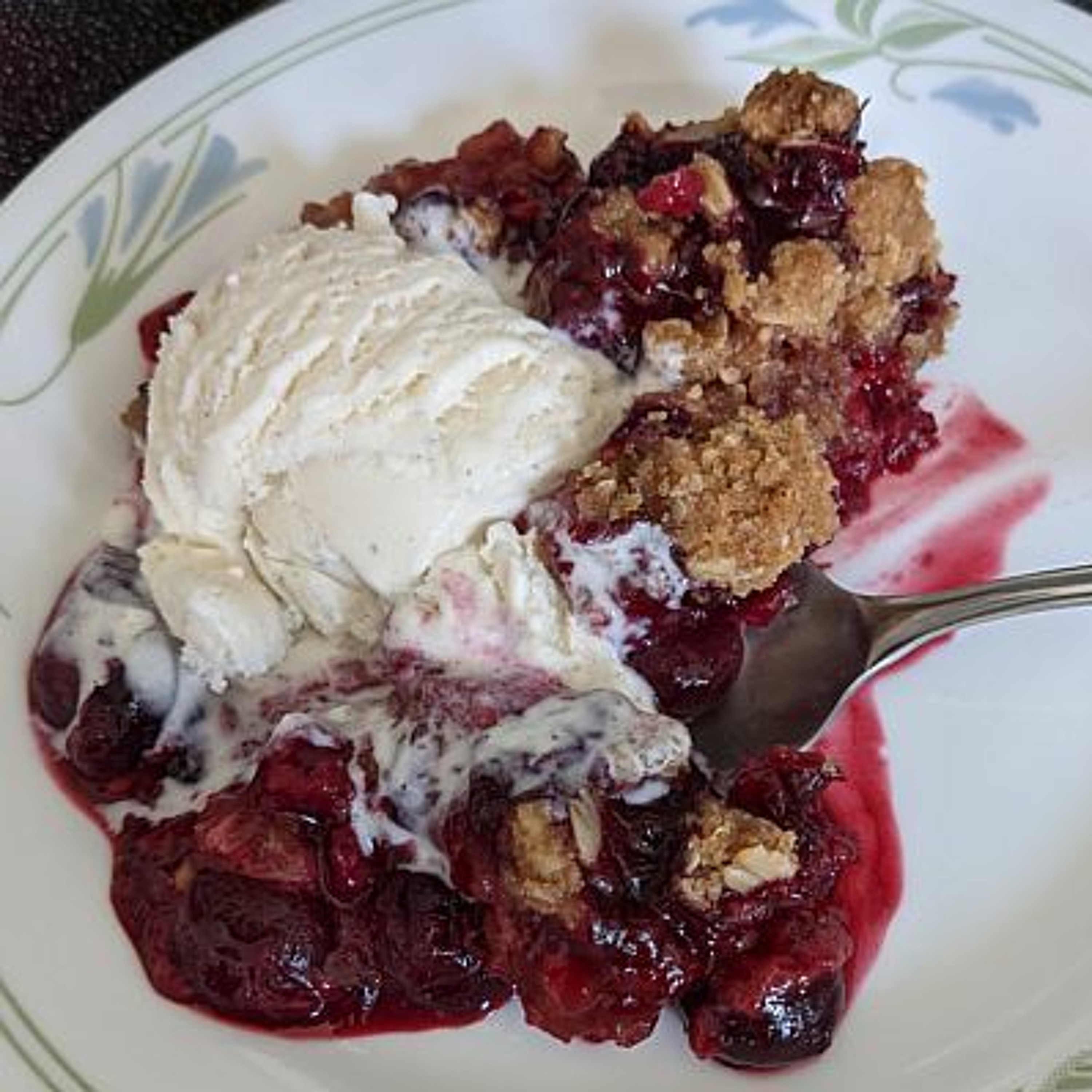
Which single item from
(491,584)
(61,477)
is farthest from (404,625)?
(61,477)

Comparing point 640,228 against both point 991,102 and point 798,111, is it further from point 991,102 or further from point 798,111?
point 991,102

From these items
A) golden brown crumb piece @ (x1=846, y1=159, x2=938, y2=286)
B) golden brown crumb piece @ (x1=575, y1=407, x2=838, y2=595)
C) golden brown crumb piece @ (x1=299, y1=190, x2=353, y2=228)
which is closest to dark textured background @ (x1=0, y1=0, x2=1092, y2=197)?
golden brown crumb piece @ (x1=299, y1=190, x2=353, y2=228)

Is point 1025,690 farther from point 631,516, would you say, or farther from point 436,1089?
point 436,1089

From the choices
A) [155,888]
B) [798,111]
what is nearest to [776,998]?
[155,888]

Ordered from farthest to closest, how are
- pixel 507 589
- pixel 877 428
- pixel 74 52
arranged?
pixel 74 52, pixel 877 428, pixel 507 589

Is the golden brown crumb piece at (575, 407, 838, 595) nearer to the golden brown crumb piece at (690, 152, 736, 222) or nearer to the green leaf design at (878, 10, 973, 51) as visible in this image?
the golden brown crumb piece at (690, 152, 736, 222)

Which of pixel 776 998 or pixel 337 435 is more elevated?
pixel 337 435
